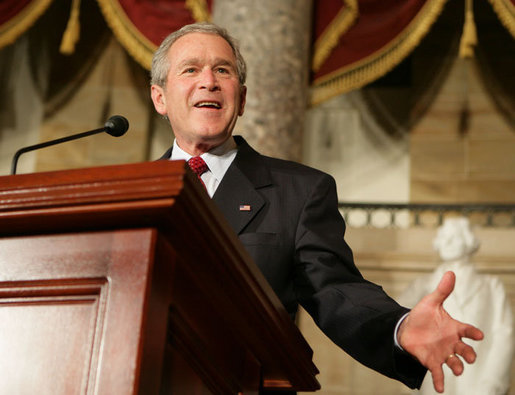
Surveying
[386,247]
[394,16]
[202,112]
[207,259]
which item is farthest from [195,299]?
[386,247]

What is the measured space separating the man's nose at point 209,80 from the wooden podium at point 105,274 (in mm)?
966

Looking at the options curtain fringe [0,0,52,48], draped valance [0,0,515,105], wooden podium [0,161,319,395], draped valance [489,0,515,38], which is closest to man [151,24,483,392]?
wooden podium [0,161,319,395]

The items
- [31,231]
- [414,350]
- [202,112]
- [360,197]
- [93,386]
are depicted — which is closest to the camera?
[93,386]

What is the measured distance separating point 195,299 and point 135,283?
19cm

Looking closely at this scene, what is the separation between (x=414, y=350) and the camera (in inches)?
56.9

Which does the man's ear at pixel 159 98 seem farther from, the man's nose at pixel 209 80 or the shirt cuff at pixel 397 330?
the shirt cuff at pixel 397 330

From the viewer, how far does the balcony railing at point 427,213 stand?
7082 mm

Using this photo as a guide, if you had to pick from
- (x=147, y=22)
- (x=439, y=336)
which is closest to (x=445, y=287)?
(x=439, y=336)

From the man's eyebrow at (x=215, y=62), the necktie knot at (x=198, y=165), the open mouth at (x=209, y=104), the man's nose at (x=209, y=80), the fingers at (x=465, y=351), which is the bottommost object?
the fingers at (x=465, y=351)

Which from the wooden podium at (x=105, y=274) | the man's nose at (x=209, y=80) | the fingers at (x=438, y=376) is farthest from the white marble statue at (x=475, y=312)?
the wooden podium at (x=105, y=274)

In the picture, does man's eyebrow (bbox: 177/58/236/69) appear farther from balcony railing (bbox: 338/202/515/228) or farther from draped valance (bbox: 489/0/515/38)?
balcony railing (bbox: 338/202/515/228)

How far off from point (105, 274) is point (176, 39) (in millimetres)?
1267

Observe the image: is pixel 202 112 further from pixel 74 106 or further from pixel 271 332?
pixel 74 106

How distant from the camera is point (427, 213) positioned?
743 cm
